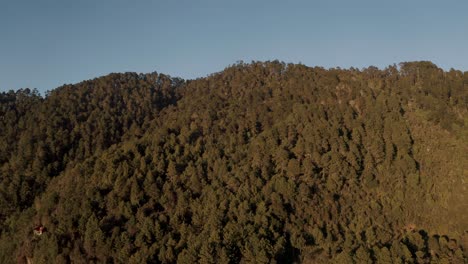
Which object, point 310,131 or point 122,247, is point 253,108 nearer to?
point 310,131

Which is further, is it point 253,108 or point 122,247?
point 253,108

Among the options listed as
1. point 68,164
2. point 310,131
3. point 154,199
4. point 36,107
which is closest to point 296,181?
point 310,131

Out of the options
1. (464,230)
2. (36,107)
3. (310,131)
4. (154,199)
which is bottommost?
(464,230)

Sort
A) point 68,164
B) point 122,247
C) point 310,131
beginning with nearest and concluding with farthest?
1. point 122,247
2. point 310,131
3. point 68,164

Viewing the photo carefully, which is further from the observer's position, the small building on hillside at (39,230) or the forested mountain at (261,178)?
the small building on hillside at (39,230)

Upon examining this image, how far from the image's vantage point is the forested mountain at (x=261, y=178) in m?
61.4

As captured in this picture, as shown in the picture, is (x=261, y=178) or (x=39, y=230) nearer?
(x=39, y=230)

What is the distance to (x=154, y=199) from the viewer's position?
72.2 m

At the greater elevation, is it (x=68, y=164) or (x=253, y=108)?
(x=253, y=108)

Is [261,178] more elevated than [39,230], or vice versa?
[261,178]

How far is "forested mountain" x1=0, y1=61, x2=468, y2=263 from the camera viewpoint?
61406 millimetres

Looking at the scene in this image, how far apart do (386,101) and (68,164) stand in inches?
2691

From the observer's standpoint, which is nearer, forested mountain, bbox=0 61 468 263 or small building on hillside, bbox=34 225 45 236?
forested mountain, bbox=0 61 468 263

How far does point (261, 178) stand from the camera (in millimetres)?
74812
